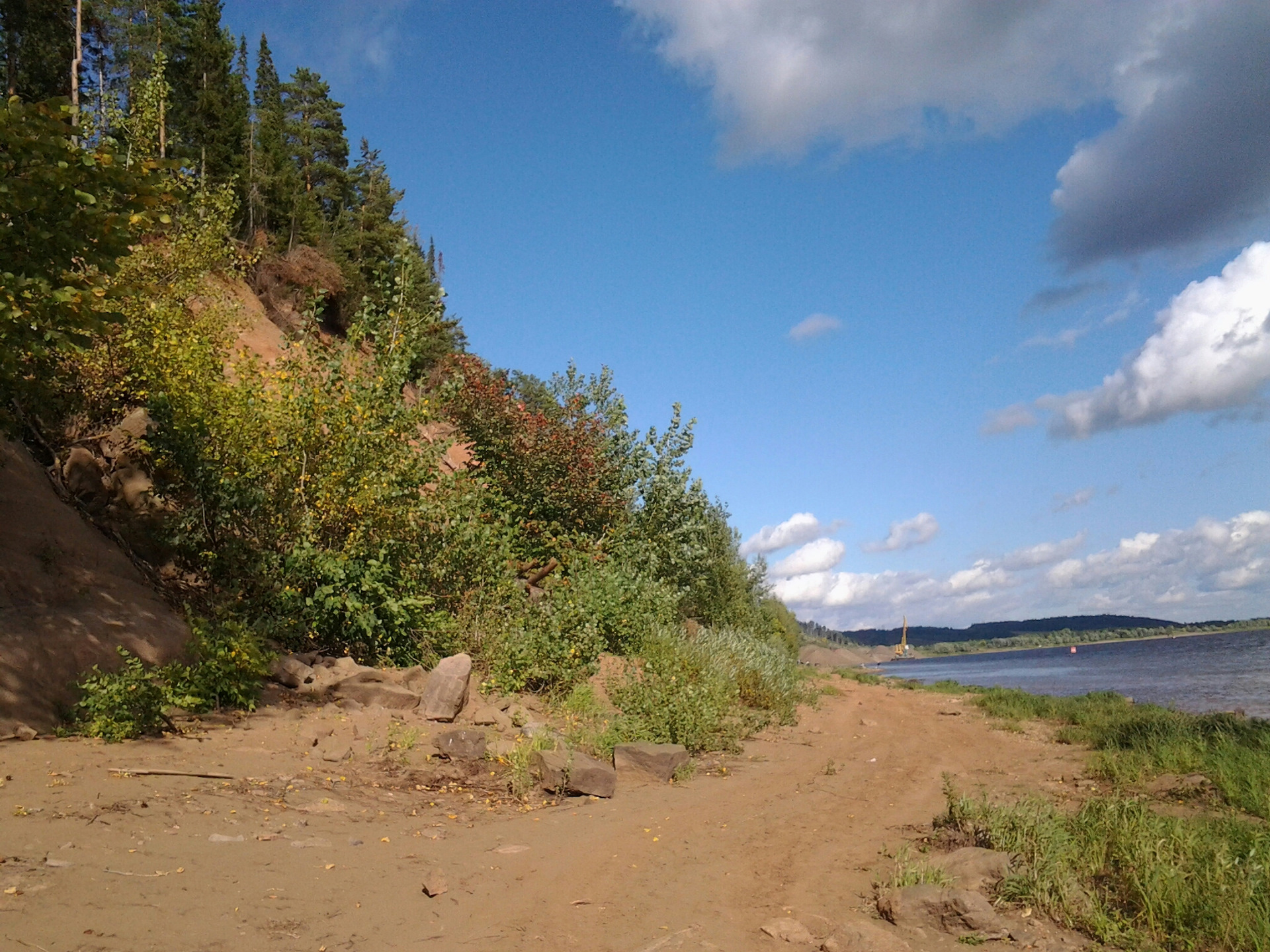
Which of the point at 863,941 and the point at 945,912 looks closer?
the point at 863,941

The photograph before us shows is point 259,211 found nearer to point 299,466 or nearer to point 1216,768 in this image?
point 299,466

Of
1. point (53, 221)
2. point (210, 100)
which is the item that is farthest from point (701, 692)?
point (210, 100)

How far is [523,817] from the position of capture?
24.4ft

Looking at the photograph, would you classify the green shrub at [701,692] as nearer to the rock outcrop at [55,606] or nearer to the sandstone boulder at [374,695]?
the sandstone boulder at [374,695]

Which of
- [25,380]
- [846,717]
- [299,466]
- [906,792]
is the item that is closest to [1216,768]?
[906,792]

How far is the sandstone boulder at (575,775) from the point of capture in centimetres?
820

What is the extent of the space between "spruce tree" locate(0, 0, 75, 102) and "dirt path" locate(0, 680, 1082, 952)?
94.5ft

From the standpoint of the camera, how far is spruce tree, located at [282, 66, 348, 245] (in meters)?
40.8

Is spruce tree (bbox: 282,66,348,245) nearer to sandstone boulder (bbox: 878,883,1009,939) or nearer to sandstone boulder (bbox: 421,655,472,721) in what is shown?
sandstone boulder (bbox: 421,655,472,721)

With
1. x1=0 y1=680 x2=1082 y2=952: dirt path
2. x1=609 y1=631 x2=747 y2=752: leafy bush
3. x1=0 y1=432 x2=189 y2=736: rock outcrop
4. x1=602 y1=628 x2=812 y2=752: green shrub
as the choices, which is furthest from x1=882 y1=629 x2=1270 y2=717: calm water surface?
x1=0 y1=432 x2=189 y2=736: rock outcrop

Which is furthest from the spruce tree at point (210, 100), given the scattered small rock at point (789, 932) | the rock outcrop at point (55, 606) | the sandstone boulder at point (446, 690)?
the scattered small rock at point (789, 932)

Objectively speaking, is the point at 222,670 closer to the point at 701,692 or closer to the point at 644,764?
the point at 644,764

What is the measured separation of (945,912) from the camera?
5.21 meters

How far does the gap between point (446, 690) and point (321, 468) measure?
3591 mm
